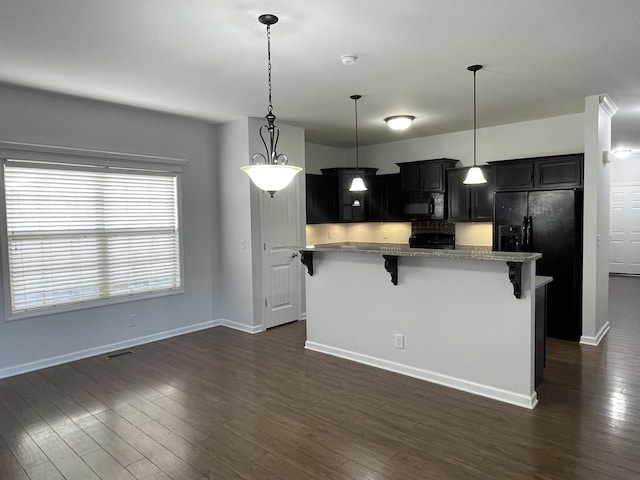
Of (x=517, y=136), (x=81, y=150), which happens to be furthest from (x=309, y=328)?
(x=517, y=136)

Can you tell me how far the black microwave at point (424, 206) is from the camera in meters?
6.24

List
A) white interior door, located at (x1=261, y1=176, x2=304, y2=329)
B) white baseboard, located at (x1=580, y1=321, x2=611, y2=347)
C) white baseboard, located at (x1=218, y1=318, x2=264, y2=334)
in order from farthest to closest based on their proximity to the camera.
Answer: white interior door, located at (x1=261, y1=176, x2=304, y2=329), white baseboard, located at (x1=218, y1=318, x2=264, y2=334), white baseboard, located at (x1=580, y1=321, x2=611, y2=347)

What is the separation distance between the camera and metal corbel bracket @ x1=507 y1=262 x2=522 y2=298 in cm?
304

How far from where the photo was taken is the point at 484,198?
19.0ft

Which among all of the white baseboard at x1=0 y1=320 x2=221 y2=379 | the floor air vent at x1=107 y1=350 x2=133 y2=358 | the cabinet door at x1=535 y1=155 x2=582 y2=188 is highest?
the cabinet door at x1=535 y1=155 x2=582 y2=188

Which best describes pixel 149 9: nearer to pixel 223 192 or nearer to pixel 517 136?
pixel 223 192

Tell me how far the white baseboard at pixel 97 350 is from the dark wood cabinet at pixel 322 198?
88.2 inches

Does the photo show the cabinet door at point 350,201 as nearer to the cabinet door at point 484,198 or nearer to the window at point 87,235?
the cabinet door at point 484,198

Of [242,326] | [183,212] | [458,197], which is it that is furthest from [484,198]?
[183,212]

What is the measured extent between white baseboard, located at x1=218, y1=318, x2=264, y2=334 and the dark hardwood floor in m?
0.94

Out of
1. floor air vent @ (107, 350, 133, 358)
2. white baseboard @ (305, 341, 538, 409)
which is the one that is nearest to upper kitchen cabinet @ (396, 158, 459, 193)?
white baseboard @ (305, 341, 538, 409)

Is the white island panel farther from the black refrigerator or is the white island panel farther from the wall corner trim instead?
the wall corner trim

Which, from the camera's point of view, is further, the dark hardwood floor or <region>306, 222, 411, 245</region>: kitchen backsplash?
<region>306, 222, 411, 245</region>: kitchen backsplash

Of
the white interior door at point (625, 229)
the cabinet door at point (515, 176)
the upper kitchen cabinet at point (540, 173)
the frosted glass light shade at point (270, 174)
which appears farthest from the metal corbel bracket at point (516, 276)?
the white interior door at point (625, 229)
